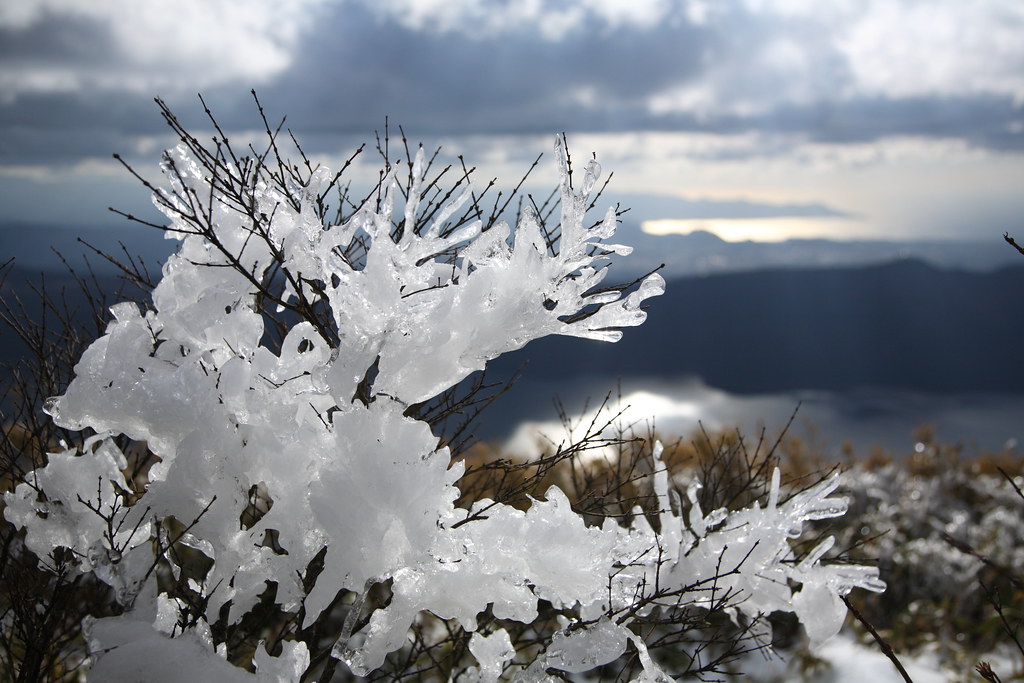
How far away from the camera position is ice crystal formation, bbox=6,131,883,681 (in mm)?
1925

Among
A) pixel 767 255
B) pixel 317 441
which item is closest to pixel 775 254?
pixel 767 255

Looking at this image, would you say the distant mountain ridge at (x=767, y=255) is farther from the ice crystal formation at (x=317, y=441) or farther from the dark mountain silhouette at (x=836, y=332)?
the ice crystal formation at (x=317, y=441)

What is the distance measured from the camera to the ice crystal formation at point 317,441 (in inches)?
75.8

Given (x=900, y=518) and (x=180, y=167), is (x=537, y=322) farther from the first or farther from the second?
(x=900, y=518)

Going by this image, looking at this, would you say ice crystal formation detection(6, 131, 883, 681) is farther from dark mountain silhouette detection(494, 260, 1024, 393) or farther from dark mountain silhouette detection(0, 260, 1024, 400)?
dark mountain silhouette detection(494, 260, 1024, 393)

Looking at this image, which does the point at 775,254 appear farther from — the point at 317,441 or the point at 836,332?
the point at 317,441

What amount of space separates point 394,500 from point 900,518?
29.8ft

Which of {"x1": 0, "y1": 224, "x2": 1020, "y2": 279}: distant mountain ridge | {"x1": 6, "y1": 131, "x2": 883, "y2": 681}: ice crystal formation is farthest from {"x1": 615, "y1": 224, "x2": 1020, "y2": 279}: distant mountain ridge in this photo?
{"x1": 6, "y1": 131, "x2": 883, "y2": 681}: ice crystal formation

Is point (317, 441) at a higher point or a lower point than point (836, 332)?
higher

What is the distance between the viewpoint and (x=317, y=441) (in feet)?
6.52

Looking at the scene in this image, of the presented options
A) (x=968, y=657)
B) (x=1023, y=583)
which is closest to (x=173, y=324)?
(x=1023, y=583)

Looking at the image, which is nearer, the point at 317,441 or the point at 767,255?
the point at 317,441

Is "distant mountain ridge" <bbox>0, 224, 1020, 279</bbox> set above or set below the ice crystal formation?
below

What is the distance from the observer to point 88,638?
201 centimetres
